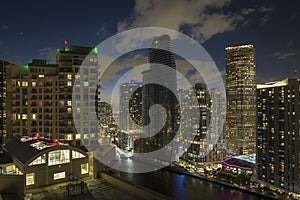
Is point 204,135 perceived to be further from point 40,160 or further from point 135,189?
point 40,160

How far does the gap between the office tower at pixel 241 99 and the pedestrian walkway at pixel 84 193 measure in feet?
203

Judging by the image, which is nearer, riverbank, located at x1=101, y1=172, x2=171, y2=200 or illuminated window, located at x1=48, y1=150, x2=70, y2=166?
riverbank, located at x1=101, y1=172, x2=171, y2=200

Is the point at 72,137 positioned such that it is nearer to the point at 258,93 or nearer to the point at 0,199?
the point at 0,199

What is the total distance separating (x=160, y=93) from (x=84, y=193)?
56.8 m

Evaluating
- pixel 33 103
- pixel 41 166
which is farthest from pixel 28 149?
pixel 33 103

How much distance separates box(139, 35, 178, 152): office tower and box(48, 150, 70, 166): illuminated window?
1715 inches

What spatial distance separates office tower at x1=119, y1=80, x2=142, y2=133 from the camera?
7469 cm

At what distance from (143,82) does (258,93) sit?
46190mm

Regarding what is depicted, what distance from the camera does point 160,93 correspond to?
65062mm

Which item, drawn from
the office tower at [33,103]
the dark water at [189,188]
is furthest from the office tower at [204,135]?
the office tower at [33,103]

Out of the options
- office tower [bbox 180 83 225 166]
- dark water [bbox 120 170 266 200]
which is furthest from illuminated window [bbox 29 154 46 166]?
office tower [bbox 180 83 225 166]

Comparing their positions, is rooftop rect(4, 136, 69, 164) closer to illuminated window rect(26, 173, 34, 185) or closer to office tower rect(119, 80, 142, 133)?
illuminated window rect(26, 173, 34, 185)

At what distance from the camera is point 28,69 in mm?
20891

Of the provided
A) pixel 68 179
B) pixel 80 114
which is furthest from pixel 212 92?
pixel 68 179
